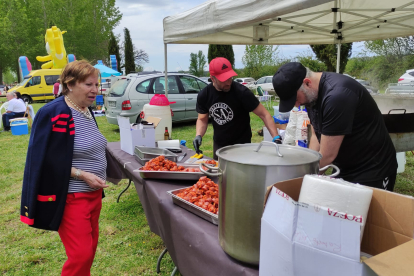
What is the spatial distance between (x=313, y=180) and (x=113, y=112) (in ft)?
24.7

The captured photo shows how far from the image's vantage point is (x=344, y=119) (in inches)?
57.5

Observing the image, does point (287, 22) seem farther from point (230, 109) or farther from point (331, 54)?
point (331, 54)

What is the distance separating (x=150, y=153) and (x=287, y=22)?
3.21 meters

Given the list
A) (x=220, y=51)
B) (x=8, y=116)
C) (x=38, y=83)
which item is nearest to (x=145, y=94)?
(x=8, y=116)

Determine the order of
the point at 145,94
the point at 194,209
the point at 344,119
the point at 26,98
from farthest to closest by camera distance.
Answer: the point at 26,98
the point at 145,94
the point at 194,209
the point at 344,119

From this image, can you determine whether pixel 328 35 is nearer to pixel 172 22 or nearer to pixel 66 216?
pixel 172 22

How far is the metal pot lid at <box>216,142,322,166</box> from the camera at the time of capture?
948 millimetres

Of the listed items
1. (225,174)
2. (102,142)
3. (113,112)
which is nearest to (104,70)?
(113,112)

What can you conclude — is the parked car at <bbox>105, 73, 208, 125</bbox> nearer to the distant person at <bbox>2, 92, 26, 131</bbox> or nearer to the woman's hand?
the distant person at <bbox>2, 92, 26, 131</bbox>

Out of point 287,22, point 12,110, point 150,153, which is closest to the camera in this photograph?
point 150,153

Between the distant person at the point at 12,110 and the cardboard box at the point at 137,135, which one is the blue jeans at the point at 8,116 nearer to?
the distant person at the point at 12,110

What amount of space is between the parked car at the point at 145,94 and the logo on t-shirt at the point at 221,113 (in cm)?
477

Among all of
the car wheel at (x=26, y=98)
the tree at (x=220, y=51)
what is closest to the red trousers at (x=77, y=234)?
the car wheel at (x=26, y=98)

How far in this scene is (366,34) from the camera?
5.25 meters
